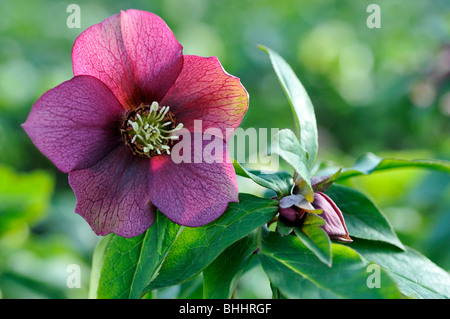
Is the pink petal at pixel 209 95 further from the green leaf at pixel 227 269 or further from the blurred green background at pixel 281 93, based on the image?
the blurred green background at pixel 281 93

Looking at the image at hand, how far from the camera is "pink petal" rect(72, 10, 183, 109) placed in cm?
67

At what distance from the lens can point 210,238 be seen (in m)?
Result: 0.66

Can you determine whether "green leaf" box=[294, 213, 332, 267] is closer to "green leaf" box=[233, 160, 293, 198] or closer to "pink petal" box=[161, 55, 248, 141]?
"green leaf" box=[233, 160, 293, 198]

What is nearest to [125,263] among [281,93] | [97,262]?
[97,262]

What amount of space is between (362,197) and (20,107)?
7.01ft

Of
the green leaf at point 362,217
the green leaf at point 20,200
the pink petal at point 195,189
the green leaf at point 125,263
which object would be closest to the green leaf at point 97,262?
the green leaf at point 125,263

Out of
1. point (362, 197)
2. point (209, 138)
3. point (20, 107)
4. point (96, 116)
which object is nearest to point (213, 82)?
point (209, 138)

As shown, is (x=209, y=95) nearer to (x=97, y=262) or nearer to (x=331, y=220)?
(x=331, y=220)

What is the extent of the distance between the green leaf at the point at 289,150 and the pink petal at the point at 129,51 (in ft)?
0.64

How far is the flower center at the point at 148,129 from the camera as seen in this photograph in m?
0.74

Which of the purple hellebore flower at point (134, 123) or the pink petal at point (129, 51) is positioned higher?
the pink petal at point (129, 51)

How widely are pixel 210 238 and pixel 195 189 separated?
0.26 feet

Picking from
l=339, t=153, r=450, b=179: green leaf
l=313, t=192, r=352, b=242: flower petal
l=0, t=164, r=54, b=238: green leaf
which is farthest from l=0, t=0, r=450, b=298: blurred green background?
l=313, t=192, r=352, b=242: flower petal

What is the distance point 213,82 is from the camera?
70 centimetres
